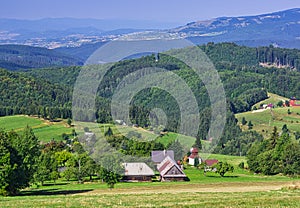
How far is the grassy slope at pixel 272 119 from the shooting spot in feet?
411

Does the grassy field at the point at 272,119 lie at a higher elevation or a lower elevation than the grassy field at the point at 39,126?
lower

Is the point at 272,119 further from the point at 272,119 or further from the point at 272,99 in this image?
the point at 272,99

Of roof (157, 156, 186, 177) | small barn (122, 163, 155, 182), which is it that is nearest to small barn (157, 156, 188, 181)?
roof (157, 156, 186, 177)

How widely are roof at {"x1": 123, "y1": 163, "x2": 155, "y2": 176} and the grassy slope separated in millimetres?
73220

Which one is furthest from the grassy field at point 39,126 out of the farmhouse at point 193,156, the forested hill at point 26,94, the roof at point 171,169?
the roof at point 171,169

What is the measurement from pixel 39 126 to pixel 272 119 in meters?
66.2

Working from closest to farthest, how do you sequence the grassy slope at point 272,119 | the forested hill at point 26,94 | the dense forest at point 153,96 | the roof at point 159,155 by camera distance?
1. the roof at point 159,155
2. the dense forest at point 153,96
3. the grassy slope at point 272,119
4. the forested hill at point 26,94

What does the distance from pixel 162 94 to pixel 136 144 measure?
116 meters

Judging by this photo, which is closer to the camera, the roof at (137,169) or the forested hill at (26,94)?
the roof at (137,169)

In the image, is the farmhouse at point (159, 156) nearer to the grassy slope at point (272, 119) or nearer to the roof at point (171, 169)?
the roof at point (171, 169)

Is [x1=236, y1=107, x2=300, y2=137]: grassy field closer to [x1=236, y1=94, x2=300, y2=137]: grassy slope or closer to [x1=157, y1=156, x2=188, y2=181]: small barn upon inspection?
[x1=236, y1=94, x2=300, y2=137]: grassy slope

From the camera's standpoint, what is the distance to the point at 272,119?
13750cm

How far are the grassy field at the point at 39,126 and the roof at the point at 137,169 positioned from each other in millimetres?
40642

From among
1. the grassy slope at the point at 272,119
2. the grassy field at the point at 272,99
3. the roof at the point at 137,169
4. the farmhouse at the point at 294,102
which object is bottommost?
the grassy slope at the point at 272,119
